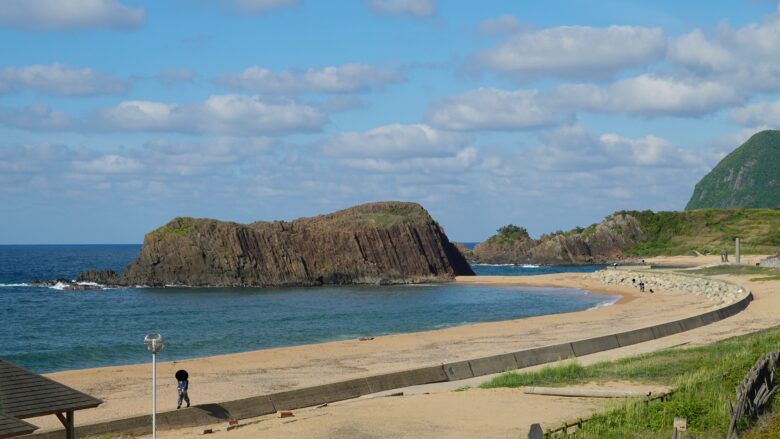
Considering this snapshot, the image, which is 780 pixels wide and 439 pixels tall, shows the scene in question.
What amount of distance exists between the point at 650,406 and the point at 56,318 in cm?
4776

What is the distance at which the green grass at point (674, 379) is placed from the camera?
1786 cm

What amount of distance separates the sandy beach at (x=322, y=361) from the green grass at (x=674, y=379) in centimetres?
719

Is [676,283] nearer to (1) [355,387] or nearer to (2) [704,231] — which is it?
(1) [355,387]

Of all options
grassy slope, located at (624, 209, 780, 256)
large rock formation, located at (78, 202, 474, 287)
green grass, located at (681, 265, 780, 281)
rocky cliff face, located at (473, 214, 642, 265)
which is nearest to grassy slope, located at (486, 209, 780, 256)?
grassy slope, located at (624, 209, 780, 256)

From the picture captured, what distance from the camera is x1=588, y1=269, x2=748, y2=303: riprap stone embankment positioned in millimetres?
59344

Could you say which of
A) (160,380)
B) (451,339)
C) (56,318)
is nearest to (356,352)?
(451,339)

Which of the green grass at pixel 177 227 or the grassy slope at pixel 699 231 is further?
the grassy slope at pixel 699 231

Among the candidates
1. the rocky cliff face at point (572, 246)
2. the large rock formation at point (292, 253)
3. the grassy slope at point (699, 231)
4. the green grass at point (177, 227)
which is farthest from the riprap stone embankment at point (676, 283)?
the grassy slope at point (699, 231)

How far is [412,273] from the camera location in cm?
9919

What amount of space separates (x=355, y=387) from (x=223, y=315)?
36683mm

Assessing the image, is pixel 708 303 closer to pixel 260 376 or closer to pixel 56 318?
pixel 260 376

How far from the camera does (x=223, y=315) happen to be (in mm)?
60969

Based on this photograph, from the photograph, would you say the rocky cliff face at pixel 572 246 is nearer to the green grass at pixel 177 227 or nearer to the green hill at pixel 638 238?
the green hill at pixel 638 238

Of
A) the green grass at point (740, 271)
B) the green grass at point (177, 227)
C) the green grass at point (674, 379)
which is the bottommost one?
the green grass at point (674, 379)
